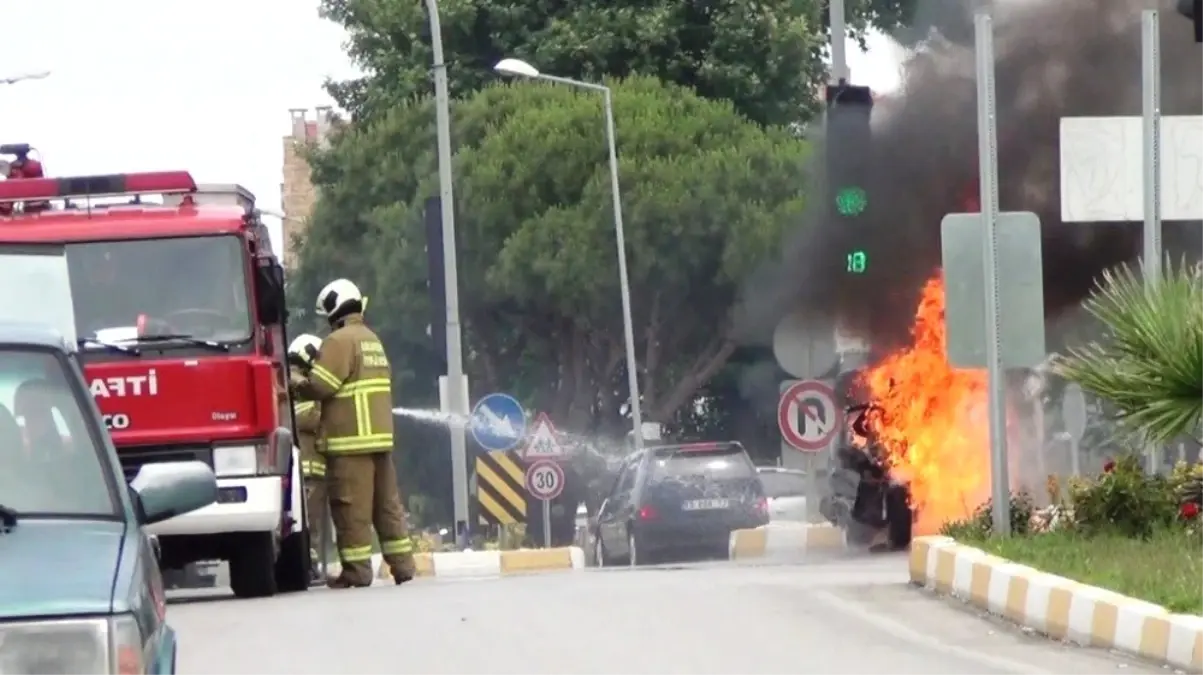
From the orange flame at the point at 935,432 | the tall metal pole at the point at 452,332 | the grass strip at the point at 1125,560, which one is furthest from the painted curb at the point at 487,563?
the grass strip at the point at 1125,560

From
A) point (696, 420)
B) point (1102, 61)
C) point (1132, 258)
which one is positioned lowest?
point (696, 420)

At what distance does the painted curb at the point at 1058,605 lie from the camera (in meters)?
10.9

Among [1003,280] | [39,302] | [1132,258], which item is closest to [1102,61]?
[1132,258]

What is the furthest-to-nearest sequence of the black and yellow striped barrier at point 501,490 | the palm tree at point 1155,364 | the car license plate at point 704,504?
the black and yellow striped barrier at point 501,490
the car license plate at point 704,504
the palm tree at point 1155,364

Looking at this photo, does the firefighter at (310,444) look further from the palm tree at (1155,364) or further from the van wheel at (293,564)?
the palm tree at (1155,364)

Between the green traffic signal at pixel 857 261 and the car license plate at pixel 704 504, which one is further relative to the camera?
the car license plate at pixel 704 504

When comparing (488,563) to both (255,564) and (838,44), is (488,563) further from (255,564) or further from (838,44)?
(838,44)

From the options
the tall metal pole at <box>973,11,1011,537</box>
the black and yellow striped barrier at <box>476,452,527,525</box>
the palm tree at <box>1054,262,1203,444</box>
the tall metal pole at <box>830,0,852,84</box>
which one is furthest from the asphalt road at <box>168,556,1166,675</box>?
the black and yellow striped barrier at <box>476,452,527,525</box>

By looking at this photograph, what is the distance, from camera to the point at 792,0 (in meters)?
52.0

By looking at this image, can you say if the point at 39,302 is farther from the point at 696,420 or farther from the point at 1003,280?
the point at 696,420

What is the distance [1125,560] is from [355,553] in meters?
6.10

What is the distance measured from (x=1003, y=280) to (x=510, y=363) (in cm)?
3307

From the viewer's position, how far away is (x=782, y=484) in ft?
144

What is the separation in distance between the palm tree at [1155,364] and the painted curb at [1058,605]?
1090mm
